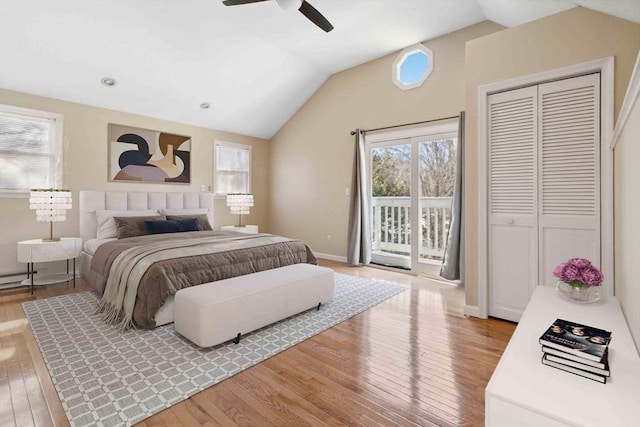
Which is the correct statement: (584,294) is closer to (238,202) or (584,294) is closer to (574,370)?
(574,370)

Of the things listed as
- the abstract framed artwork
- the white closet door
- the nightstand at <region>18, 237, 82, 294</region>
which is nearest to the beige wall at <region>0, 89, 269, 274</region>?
the abstract framed artwork

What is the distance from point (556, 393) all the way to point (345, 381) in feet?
4.00

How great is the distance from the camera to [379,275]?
184 inches

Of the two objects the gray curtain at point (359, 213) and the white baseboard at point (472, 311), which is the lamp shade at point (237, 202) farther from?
the white baseboard at point (472, 311)

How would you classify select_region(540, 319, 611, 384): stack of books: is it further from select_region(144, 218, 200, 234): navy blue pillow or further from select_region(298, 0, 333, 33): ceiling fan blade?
select_region(144, 218, 200, 234): navy blue pillow

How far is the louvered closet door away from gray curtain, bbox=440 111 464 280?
4.17ft

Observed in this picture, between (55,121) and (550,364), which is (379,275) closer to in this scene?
(550,364)

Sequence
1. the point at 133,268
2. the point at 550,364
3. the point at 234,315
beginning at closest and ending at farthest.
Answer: the point at 550,364
the point at 234,315
the point at 133,268

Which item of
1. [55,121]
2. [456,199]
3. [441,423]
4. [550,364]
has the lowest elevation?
[441,423]

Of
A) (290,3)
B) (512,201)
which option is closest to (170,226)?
(290,3)

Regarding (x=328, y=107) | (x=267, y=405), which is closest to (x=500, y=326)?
(x=267, y=405)

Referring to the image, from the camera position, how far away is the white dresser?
0.89 meters

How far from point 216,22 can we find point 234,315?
143 inches

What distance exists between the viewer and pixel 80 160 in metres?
4.43
